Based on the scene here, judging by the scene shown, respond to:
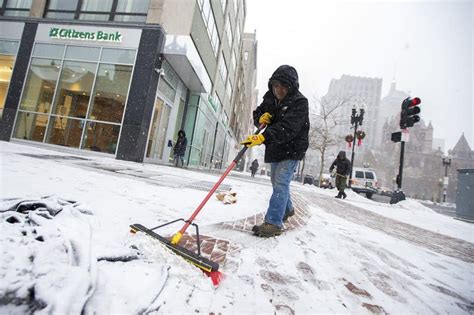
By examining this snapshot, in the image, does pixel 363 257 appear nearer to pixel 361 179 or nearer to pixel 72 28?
pixel 72 28

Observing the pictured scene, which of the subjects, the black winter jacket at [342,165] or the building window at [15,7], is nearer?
the black winter jacket at [342,165]

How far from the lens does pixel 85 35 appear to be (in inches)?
412

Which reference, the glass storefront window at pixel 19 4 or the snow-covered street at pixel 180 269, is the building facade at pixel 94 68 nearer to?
the glass storefront window at pixel 19 4

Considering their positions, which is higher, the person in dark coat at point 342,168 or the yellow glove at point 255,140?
the person in dark coat at point 342,168

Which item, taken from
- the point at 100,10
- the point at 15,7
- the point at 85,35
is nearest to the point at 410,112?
the point at 85,35

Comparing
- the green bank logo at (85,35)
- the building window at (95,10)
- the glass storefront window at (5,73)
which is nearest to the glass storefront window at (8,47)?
the glass storefront window at (5,73)

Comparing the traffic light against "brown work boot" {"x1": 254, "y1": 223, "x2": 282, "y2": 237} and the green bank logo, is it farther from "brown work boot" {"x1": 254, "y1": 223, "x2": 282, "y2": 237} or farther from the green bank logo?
the green bank logo

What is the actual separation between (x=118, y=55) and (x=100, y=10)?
2.62 meters

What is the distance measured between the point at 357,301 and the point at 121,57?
37.8ft

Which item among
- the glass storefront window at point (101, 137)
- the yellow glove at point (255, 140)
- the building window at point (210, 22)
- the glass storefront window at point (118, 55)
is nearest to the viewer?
the yellow glove at point (255, 140)

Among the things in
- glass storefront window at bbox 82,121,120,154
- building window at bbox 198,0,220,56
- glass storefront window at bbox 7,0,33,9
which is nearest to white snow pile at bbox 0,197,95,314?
glass storefront window at bbox 82,121,120,154

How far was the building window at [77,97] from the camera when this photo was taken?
9.96 meters

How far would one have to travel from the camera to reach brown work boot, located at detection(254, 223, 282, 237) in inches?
103

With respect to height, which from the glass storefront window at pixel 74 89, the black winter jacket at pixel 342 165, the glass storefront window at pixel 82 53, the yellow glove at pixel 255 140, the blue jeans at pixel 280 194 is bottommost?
the blue jeans at pixel 280 194
